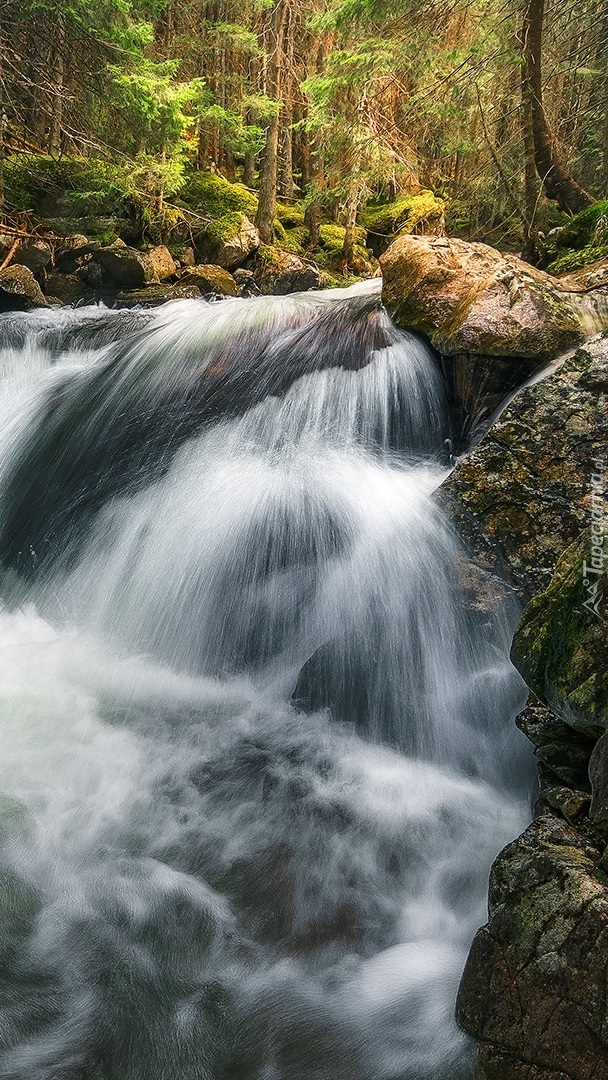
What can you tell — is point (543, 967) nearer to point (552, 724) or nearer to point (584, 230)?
point (552, 724)

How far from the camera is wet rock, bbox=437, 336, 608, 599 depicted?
4504 millimetres

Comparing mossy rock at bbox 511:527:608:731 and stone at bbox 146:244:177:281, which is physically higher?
stone at bbox 146:244:177:281

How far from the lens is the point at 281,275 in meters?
13.2

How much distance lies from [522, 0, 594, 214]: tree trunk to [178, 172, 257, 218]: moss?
7.21m

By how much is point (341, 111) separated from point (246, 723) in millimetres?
12263

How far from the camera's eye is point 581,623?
9.54 feet

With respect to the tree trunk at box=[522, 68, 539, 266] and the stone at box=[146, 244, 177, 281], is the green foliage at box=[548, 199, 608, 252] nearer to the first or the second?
the tree trunk at box=[522, 68, 539, 266]

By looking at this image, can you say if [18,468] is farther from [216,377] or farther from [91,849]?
[91,849]

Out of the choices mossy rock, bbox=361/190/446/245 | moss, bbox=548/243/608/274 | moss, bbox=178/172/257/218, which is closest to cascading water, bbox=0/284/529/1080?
moss, bbox=548/243/608/274

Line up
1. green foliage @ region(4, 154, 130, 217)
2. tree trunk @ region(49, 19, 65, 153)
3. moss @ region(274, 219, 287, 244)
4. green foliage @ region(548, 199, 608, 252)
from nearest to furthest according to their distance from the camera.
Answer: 1. green foliage @ region(548, 199, 608, 252)
2. tree trunk @ region(49, 19, 65, 153)
3. green foliage @ region(4, 154, 130, 217)
4. moss @ region(274, 219, 287, 244)

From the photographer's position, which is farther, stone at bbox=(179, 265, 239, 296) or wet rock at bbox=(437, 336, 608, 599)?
stone at bbox=(179, 265, 239, 296)

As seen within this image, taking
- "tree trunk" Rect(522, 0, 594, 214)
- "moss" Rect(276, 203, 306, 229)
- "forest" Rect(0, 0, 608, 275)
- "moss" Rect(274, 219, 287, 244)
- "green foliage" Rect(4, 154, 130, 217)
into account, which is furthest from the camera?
"moss" Rect(276, 203, 306, 229)

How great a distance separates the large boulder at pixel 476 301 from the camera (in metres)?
5.60

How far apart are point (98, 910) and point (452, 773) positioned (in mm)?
1954
